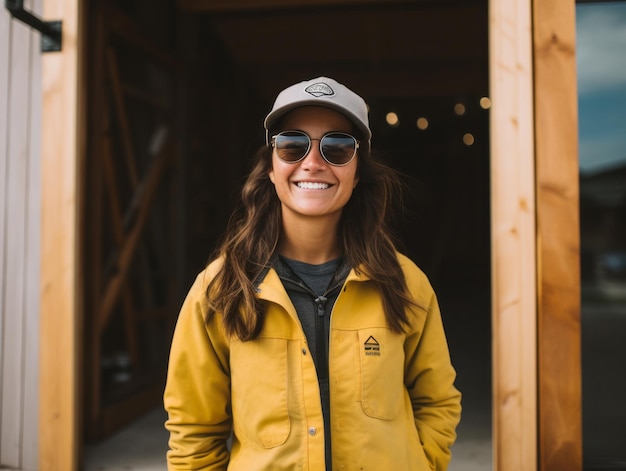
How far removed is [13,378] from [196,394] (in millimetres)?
1929

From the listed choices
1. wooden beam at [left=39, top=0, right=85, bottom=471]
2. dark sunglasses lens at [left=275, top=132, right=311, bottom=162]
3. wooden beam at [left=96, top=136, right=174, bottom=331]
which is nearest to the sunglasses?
dark sunglasses lens at [left=275, top=132, right=311, bottom=162]

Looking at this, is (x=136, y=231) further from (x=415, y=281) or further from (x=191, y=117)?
(x=415, y=281)

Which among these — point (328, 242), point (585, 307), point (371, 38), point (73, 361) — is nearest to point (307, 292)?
point (328, 242)

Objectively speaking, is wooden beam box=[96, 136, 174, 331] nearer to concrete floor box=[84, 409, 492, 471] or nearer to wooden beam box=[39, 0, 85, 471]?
concrete floor box=[84, 409, 492, 471]

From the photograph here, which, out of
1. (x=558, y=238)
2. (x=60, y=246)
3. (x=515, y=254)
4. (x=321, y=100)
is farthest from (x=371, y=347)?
(x=60, y=246)

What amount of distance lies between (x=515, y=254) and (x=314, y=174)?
1.39m

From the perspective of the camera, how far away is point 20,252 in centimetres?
293

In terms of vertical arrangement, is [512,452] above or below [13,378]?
below

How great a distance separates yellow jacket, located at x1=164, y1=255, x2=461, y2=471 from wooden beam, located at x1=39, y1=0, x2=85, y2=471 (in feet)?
4.80

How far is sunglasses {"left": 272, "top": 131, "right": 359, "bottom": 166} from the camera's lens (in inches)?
58.5

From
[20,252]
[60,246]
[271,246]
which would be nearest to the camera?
[271,246]

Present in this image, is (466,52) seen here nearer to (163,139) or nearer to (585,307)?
(163,139)

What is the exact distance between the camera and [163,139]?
4848 millimetres

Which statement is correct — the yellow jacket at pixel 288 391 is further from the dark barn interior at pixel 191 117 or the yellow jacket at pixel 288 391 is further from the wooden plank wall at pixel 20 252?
the wooden plank wall at pixel 20 252
